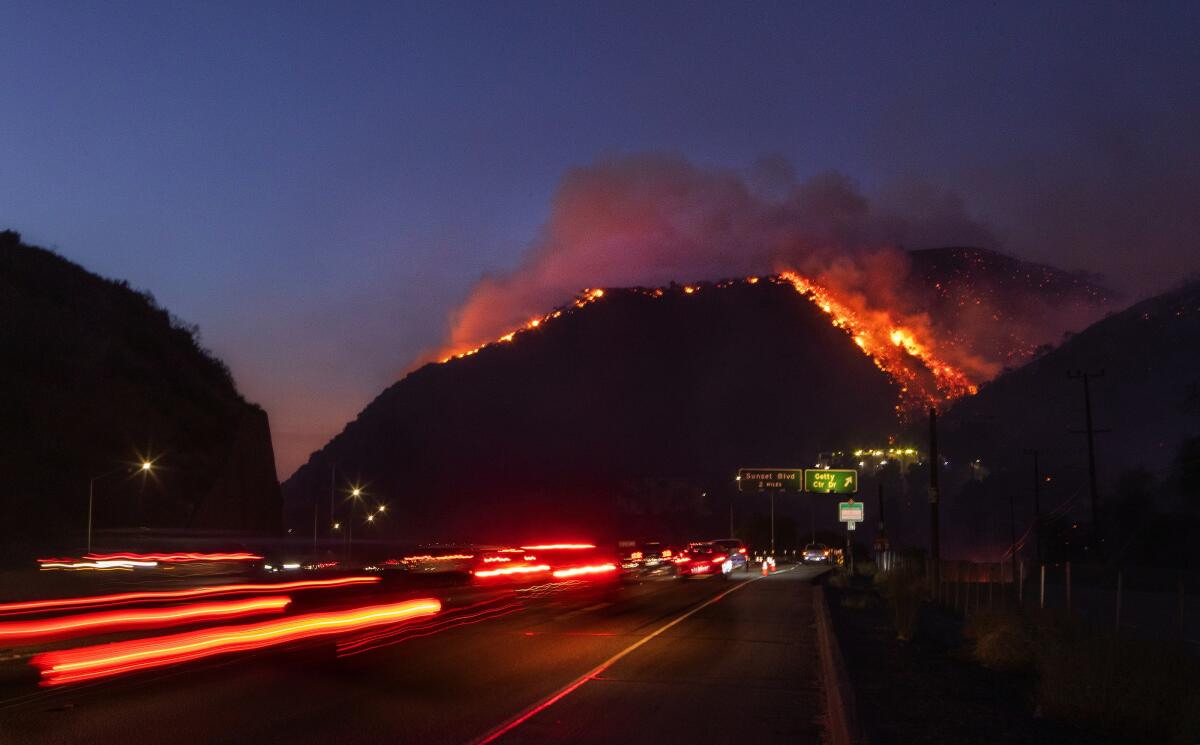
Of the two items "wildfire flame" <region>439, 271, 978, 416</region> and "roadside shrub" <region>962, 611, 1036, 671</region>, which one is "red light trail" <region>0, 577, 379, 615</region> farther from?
"wildfire flame" <region>439, 271, 978, 416</region>

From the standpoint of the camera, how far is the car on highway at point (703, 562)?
47.5m

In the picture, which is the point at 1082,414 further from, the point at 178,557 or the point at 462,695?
the point at 462,695

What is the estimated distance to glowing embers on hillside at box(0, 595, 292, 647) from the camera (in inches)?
492

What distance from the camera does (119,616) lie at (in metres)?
13.6

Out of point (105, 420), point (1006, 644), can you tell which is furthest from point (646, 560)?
point (1006, 644)

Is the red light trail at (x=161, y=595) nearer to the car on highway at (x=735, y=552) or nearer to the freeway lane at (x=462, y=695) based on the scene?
the freeway lane at (x=462, y=695)

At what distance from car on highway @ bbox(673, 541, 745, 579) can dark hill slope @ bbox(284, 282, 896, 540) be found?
72131 mm

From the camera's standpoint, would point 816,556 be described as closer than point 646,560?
No

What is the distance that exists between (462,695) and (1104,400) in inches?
4388

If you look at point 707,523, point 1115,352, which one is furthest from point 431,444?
point 1115,352

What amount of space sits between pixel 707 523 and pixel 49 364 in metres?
86.0

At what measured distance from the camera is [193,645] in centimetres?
1422

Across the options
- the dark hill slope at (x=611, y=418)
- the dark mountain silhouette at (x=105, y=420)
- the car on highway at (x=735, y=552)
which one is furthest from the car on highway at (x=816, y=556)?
the dark hill slope at (x=611, y=418)

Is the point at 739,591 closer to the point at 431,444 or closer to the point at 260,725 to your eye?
the point at 260,725
